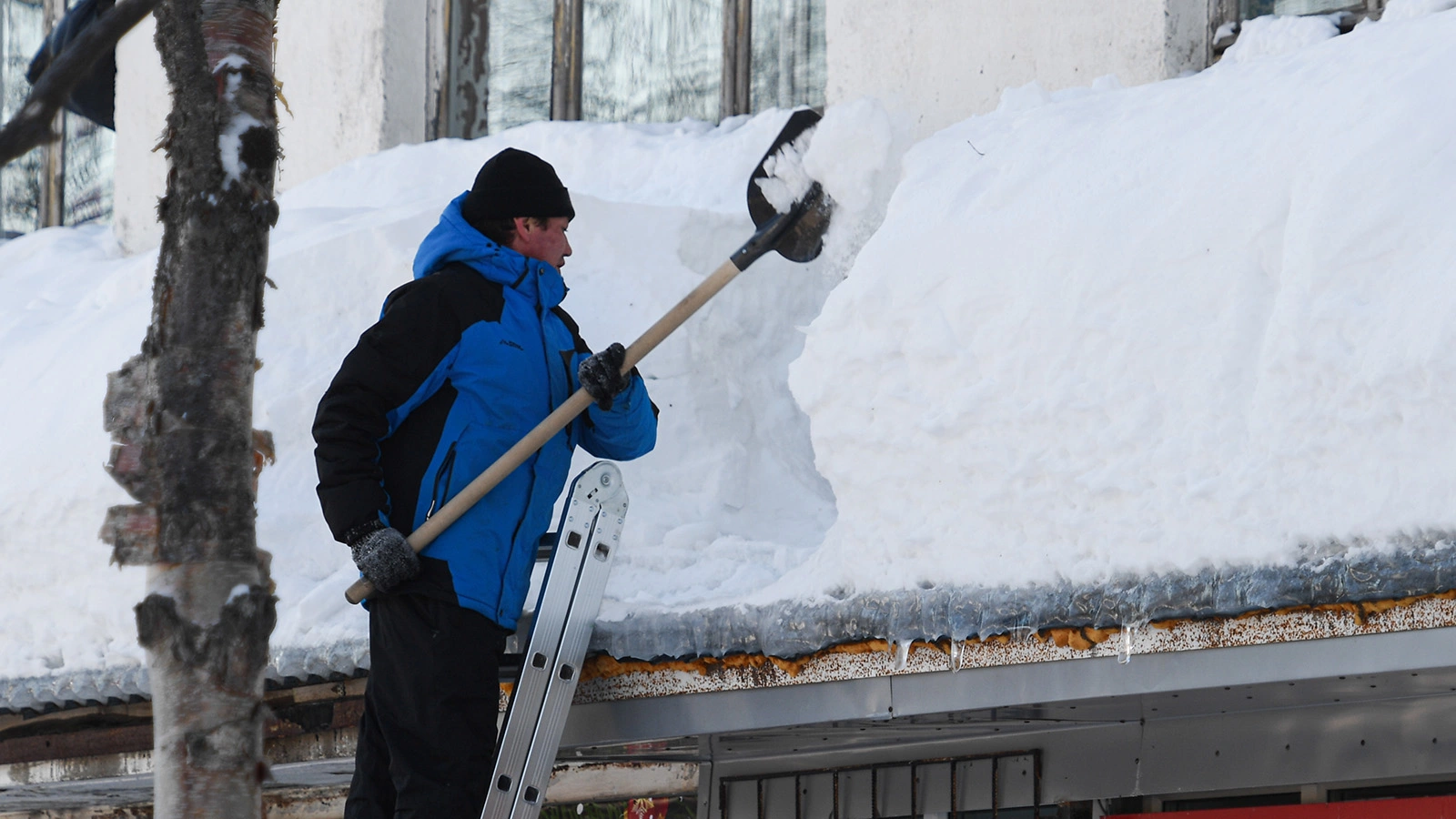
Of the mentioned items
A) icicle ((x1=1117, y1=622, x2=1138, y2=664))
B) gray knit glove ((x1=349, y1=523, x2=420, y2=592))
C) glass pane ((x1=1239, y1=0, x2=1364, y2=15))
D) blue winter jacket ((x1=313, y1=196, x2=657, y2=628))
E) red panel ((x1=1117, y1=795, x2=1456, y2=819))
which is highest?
glass pane ((x1=1239, y1=0, x2=1364, y2=15))

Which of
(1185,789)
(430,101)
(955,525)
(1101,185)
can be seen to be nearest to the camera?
(955,525)

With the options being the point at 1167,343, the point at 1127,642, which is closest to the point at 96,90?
the point at 1167,343

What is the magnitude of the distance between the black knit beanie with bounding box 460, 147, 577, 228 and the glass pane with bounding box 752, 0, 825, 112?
2.84 m

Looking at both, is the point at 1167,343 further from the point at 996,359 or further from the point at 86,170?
the point at 86,170

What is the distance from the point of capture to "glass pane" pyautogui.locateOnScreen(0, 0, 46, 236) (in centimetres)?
974

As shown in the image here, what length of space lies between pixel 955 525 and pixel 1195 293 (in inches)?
27.0

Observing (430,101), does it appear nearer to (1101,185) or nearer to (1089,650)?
(1101,185)

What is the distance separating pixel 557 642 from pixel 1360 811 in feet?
6.21

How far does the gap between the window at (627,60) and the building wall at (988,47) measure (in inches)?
29.3

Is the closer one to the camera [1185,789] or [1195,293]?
[1195,293]

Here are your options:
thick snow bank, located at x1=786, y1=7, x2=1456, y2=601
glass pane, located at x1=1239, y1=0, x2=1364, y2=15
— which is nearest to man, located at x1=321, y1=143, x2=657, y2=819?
thick snow bank, located at x1=786, y1=7, x2=1456, y2=601

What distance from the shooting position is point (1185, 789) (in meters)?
4.11

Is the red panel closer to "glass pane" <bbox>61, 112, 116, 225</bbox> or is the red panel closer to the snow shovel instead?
the snow shovel

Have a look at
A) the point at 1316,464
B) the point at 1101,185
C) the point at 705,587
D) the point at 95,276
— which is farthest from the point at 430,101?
the point at 1316,464
